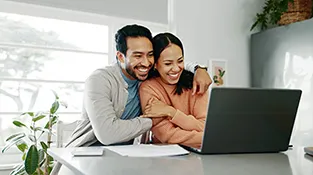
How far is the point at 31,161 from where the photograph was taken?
5.87 ft

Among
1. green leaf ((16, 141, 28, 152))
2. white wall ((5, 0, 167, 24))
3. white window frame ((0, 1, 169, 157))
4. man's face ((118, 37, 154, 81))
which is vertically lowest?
green leaf ((16, 141, 28, 152))

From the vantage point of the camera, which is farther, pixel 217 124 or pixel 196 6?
pixel 196 6

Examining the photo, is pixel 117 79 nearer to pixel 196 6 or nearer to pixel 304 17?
pixel 196 6

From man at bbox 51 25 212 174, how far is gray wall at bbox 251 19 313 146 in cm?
168

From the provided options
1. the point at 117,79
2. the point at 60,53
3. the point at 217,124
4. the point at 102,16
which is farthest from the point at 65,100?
the point at 217,124

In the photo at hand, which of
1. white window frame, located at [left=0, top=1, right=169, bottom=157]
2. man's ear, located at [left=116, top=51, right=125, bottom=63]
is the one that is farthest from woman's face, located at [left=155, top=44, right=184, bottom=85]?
white window frame, located at [left=0, top=1, right=169, bottom=157]

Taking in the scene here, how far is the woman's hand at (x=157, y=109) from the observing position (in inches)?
43.8

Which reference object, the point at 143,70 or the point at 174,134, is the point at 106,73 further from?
the point at 174,134

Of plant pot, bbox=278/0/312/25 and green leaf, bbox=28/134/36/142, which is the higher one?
plant pot, bbox=278/0/312/25

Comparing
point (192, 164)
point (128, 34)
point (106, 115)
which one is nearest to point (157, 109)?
point (106, 115)

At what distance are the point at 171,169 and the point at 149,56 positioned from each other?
565 mm

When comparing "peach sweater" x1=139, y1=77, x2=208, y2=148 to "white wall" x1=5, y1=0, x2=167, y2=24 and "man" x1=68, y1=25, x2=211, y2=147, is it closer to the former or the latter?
"man" x1=68, y1=25, x2=211, y2=147

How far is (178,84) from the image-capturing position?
121 centimetres

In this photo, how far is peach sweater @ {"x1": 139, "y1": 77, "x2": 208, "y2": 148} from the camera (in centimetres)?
108
